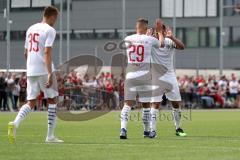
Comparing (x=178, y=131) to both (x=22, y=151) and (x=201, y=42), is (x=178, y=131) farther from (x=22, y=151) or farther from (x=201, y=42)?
(x=201, y=42)

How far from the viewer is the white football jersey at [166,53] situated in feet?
56.8

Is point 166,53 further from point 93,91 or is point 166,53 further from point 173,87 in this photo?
point 93,91

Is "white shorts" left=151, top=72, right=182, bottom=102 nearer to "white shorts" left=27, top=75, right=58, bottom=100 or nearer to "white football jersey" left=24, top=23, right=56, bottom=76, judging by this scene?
"white shorts" left=27, top=75, right=58, bottom=100

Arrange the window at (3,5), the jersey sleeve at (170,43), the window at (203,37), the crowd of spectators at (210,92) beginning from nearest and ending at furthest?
the jersey sleeve at (170,43), the crowd of spectators at (210,92), the window at (3,5), the window at (203,37)

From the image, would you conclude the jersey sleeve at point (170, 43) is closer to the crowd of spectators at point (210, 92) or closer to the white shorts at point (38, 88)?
the white shorts at point (38, 88)

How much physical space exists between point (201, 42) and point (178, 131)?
5155 centimetres

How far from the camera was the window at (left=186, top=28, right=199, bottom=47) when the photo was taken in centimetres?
6875

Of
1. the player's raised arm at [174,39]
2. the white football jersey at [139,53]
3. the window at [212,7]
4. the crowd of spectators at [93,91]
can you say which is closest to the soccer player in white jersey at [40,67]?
the white football jersey at [139,53]

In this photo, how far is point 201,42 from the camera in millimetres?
68688

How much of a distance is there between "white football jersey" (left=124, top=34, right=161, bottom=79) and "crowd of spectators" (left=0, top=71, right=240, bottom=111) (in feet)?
64.2

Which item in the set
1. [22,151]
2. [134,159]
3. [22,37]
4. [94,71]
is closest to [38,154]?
[22,151]

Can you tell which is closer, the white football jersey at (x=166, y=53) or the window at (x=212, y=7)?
the white football jersey at (x=166, y=53)

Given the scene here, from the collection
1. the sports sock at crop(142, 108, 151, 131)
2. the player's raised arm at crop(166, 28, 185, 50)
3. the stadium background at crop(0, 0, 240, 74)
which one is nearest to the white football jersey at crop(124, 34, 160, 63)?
the player's raised arm at crop(166, 28, 185, 50)

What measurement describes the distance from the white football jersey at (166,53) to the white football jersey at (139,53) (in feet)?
2.57
